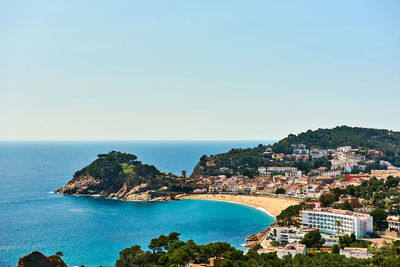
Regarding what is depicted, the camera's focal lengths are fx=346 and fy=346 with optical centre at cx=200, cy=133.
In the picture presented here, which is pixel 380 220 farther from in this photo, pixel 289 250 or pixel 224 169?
pixel 224 169

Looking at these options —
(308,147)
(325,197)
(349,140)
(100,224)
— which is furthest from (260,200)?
(349,140)

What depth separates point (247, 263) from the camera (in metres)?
21.4

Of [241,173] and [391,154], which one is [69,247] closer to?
[241,173]

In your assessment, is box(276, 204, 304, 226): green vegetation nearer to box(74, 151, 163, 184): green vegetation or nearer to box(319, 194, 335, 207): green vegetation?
box(319, 194, 335, 207): green vegetation

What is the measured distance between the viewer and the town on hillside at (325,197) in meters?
29.8

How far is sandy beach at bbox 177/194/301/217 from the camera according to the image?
5160 cm

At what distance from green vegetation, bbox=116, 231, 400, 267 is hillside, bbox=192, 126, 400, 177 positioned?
50.3 m

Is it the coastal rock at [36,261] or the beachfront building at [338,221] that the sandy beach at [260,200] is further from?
the coastal rock at [36,261]

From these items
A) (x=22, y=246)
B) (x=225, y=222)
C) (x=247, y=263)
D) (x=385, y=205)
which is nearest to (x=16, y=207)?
(x=22, y=246)

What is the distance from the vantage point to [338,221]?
32.7 metres

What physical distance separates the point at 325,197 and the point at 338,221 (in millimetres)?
10128

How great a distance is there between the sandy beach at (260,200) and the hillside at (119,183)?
17.3 feet

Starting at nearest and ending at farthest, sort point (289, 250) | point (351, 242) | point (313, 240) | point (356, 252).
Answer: point (356, 252) < point (289, 250) < point (351, 242) < point (313, 240)

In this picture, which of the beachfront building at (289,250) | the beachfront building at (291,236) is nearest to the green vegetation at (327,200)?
the beachfront building at (291,236)
